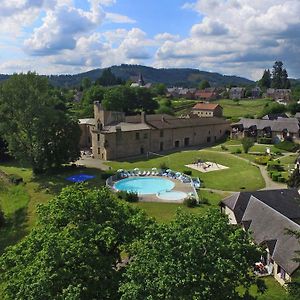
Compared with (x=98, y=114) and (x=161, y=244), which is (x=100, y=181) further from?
(x=161, y=244)

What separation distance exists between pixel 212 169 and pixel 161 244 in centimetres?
4006

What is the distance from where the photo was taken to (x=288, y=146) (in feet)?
215

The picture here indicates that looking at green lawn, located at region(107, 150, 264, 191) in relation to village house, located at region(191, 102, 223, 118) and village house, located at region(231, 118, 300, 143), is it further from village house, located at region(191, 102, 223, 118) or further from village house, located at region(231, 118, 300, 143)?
village house, located at region(191, 102, 223, 118)

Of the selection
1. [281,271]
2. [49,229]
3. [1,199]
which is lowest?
[1,199]

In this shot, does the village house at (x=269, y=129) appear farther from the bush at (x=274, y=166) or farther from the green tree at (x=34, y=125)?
the green tree at (x=34, y=125)

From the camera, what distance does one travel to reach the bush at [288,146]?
213ft

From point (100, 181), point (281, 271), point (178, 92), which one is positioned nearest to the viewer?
point (281, 271)

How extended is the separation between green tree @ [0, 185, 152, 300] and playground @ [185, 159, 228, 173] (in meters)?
35.0

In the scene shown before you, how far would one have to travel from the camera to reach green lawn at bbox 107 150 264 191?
4650 cm

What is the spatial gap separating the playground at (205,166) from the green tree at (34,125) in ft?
56.8

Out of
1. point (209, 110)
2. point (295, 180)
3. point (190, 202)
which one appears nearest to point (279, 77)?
point (209, 110)

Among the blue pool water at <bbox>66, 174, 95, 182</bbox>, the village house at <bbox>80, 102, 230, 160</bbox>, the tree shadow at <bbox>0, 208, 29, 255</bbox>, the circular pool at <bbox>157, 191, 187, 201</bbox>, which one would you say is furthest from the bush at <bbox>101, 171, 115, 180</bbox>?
the tree shadow at <bbox>0, 208, 29, 255</bbox>

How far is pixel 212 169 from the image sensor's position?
53969mm

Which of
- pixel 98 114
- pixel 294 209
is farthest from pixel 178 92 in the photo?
pixel 294 209
